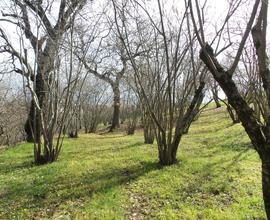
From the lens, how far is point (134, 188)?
25.2 ft

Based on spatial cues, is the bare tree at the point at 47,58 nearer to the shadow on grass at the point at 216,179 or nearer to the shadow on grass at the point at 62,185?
the shadow on grass at the point at 62,185

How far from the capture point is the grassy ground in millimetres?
6496

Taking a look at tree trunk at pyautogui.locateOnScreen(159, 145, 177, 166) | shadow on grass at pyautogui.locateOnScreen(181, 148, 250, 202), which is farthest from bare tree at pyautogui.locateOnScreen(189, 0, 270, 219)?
tree trunk at pyautogui.locateOnScreen(159, 145, 177, 166)

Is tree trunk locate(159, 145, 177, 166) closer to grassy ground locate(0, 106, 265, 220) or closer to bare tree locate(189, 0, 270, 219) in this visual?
grassy ground locate(0, 106, 265, 220)

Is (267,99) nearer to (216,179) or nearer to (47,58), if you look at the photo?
(216,179)

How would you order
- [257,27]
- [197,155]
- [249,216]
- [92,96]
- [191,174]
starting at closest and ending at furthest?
[257,27] → [249,216] → [191,174] → [197,155] → [92,96]

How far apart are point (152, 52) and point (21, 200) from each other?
6.71m

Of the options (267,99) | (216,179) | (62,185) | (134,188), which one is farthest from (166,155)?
(267,99)

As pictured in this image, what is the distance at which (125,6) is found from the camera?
877cm

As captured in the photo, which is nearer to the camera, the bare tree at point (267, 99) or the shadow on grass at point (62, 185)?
the bare tree at point (267, 99)

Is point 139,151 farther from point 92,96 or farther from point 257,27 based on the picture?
point 92,96

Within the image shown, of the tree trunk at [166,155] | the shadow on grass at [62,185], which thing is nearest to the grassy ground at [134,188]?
the shadow on grass at [62,185]

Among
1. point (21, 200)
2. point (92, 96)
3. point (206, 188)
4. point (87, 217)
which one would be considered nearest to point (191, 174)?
point (206, 188)

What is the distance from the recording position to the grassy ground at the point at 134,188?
6.50 metres
